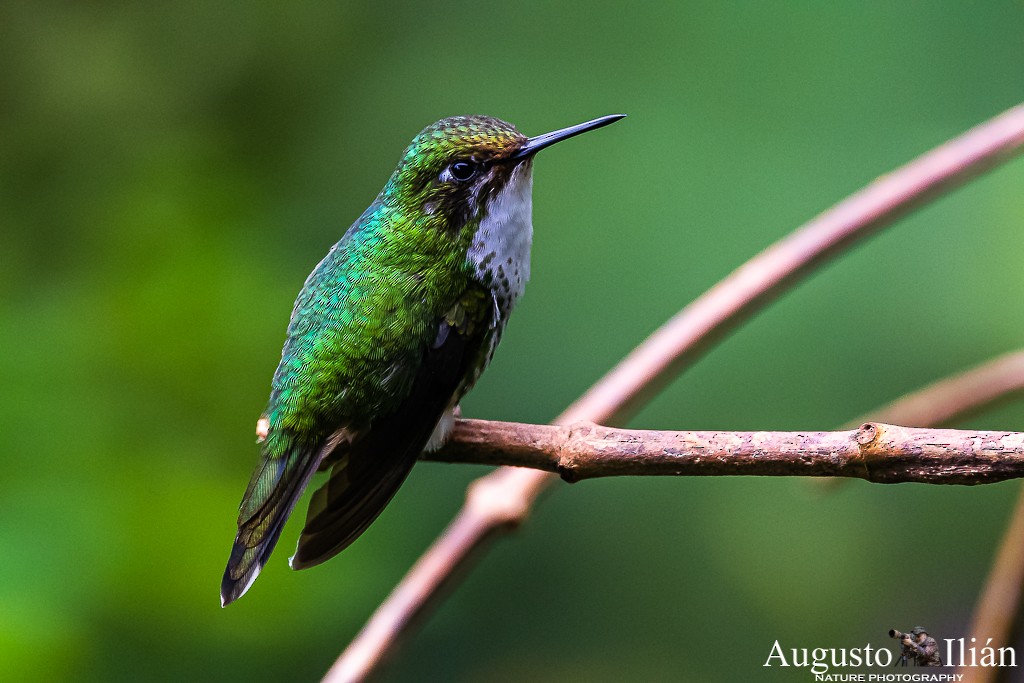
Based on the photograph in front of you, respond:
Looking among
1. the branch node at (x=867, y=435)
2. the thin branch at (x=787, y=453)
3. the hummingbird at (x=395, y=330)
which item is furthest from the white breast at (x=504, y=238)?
the branch node at (x=867, y=435)

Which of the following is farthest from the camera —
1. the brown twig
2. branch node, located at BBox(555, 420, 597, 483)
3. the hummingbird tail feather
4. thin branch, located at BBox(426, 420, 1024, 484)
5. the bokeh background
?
the bokeh background

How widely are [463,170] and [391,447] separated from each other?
17.5 inches

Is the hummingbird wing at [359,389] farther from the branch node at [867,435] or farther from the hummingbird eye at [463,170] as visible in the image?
the branch node at [867,435]

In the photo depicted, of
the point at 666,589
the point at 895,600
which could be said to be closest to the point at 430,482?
the point at 666,589

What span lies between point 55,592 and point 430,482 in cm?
79

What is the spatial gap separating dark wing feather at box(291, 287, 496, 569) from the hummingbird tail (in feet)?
0.17

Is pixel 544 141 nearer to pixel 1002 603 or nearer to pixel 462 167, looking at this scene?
pixel 462 167

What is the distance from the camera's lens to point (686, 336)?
54.7 inches

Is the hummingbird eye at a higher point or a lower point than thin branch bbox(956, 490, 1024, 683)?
higher

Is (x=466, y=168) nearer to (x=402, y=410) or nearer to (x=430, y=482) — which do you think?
(x=402, y=410)

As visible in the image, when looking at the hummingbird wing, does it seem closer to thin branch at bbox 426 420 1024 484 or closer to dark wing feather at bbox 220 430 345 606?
dark wing feather at bbox 220 430 345 606

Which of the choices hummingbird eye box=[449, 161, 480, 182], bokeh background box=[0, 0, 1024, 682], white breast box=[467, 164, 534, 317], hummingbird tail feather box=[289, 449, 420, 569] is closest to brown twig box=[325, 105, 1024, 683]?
hummingbird tail feather box=[289, 449, 420, 569]

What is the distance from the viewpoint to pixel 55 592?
1.63 metres

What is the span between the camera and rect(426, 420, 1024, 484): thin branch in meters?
0.96
